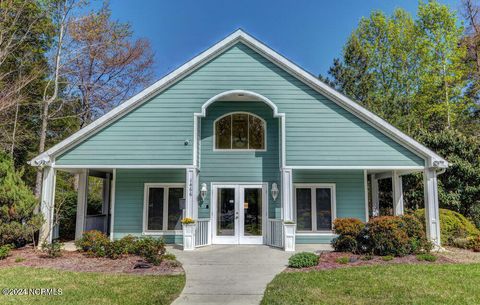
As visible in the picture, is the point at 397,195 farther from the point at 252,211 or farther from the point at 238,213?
the point at 238,213

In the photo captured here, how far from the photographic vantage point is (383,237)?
31.1ft

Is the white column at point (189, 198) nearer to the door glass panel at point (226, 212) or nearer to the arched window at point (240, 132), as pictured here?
the door glass panel at point (226, 212)

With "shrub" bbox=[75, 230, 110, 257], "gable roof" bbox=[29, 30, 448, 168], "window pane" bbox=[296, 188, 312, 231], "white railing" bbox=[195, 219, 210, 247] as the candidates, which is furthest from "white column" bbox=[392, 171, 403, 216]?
"shrub" bbox=[75, 230, 110, 257]

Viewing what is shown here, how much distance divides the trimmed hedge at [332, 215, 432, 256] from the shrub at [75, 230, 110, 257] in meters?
6.84

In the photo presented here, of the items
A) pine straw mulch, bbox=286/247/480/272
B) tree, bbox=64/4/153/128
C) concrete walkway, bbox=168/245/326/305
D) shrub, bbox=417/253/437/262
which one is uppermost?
tree, bbox=64/4/153/128

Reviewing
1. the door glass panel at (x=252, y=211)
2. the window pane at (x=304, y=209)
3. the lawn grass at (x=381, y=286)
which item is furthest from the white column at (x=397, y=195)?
the door glass panel at (x=252, y=211)

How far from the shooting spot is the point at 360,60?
77.0 feet

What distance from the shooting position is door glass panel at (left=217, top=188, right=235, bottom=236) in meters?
12.3

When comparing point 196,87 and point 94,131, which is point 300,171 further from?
point 94,131

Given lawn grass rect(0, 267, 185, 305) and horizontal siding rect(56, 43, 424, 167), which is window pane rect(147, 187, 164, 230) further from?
lawn grass rect(0, 267, 185, 305)

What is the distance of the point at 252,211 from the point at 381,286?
6265 mm

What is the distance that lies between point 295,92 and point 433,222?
6295 millimetres

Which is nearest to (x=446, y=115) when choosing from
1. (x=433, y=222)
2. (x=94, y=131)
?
(x=433, y=222)

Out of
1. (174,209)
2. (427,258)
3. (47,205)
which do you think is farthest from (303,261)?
(47,205)
